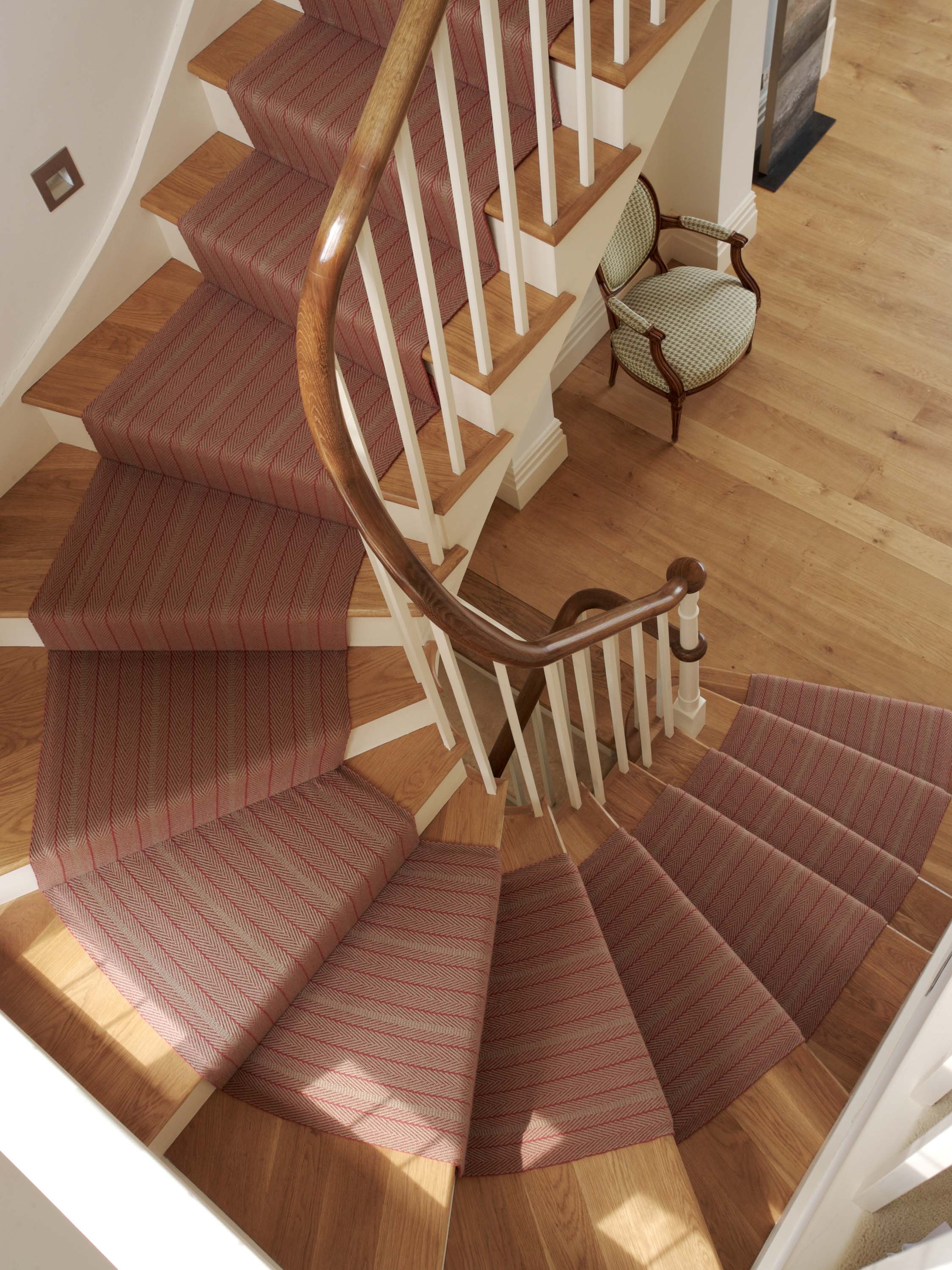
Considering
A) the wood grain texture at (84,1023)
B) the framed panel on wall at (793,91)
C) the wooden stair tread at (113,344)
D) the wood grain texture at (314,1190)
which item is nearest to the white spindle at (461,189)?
the wooden stair tread at (113,344)

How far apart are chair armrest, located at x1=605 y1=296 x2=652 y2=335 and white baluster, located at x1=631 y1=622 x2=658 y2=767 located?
1.58 meters

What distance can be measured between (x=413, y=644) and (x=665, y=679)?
0.97 m

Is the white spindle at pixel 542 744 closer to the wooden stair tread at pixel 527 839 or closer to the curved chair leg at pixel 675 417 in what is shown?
the wooden stair tread at pixel 527 839

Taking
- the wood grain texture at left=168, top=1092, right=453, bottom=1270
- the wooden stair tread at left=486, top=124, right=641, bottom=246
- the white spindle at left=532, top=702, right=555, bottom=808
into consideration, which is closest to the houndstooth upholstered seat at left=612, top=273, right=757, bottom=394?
the white spindle at left=532, top=702, right=555, bottom=808

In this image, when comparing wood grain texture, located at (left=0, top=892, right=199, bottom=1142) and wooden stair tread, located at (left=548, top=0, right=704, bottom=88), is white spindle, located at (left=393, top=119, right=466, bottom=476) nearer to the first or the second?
wooden stair tread, located at (left=548, top=0, right=704, bottom=88)

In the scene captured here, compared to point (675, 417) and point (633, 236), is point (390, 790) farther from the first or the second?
point (633, 236)

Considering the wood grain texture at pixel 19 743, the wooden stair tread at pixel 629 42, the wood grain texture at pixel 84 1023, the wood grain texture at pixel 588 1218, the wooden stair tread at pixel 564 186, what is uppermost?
the wooden stair tread at pixel 629 42

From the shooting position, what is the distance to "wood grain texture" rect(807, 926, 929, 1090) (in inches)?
102

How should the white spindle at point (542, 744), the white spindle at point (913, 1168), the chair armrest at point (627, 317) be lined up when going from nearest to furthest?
the white spindle at point (913, 1168) < the white spindle at point (542, 744) < the chair armrest at point (627, 317)

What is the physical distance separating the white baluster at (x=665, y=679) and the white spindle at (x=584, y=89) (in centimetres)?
105

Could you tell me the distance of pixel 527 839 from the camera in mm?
2654

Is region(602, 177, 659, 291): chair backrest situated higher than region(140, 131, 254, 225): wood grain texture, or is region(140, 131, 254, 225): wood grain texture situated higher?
region(140, 131, 254, 225): wood grain texture

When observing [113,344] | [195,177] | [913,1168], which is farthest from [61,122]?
[913,1168]

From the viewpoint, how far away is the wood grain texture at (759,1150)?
2.18 m
